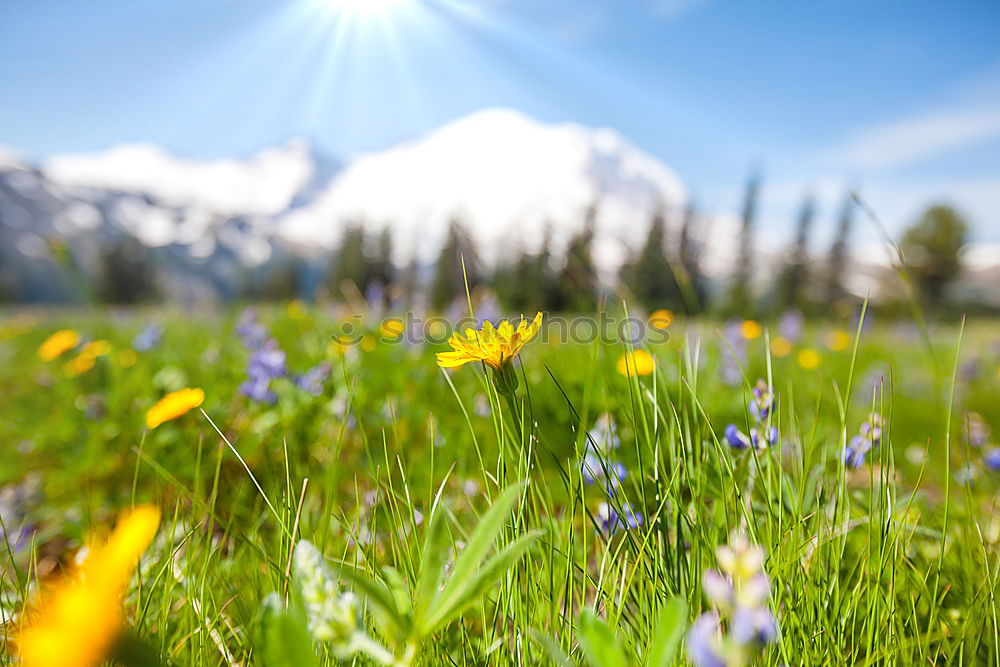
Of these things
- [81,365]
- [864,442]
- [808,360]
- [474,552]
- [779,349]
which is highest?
[474,552]

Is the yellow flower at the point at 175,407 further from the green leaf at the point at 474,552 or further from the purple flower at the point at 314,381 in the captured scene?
the green leaf at the point at 474,552

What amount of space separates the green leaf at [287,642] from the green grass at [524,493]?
0.05 meters

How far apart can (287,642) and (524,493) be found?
A: 1.06 feet

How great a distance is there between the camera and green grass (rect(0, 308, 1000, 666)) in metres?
0.80

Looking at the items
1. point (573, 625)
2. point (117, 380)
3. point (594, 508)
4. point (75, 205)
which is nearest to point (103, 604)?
point (573, 625)

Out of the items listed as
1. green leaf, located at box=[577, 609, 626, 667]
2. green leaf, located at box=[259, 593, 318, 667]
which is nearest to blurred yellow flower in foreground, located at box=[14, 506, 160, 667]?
green leaf, located at box=[259, 593, 318, 667]

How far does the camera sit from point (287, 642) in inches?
20.1

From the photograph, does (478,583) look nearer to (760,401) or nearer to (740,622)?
(740,622)

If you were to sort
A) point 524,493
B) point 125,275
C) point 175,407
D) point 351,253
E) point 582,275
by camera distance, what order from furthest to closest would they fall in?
point 125,275
point 351,253
point 582,275
point 175,407
point 524,493

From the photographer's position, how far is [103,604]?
0.39 meters

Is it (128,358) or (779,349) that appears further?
(779,349)

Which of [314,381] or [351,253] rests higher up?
[314,381]

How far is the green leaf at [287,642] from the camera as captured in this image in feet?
1.67

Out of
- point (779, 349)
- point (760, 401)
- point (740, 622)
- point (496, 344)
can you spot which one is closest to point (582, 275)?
point (760, 401)
